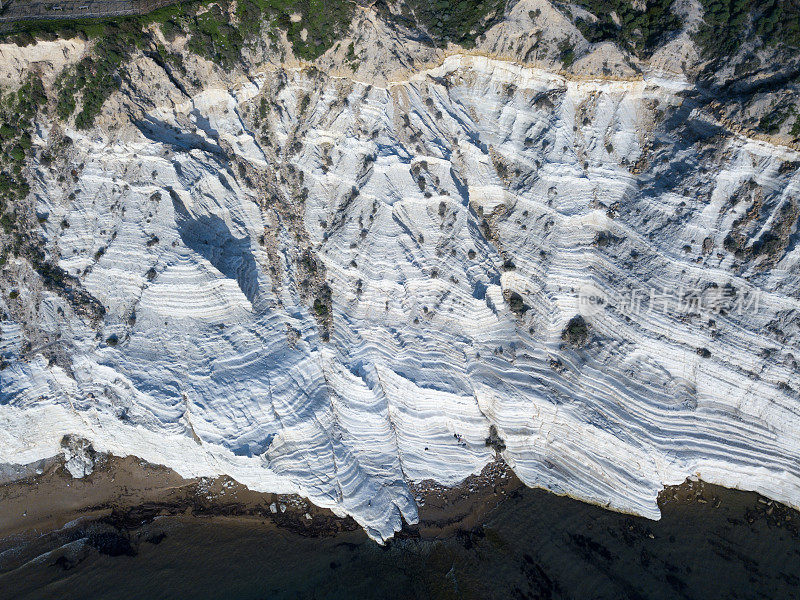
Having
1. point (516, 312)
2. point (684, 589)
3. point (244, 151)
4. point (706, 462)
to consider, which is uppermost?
point (244, 151)

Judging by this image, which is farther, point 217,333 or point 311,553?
point 311,553

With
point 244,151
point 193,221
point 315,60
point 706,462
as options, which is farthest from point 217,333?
point 706,462

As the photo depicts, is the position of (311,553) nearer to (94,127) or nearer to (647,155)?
(94,127)

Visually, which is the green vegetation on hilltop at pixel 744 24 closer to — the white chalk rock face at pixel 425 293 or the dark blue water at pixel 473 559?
the white chalk rock face at pixel 425 293

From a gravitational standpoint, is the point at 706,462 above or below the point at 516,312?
below

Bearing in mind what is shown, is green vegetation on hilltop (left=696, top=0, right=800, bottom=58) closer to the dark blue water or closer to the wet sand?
the wet sand

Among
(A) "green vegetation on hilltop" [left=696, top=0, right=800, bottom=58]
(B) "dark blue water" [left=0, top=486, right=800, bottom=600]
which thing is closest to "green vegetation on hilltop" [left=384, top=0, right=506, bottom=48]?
(A) "green vegetation on hilltop" [left=696, top=0, right=800, bottom=58]

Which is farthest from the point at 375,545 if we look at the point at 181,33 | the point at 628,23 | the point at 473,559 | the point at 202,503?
the point at 628,23

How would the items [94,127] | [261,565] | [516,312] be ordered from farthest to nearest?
[516,312] < [261,565] < [94,127]
